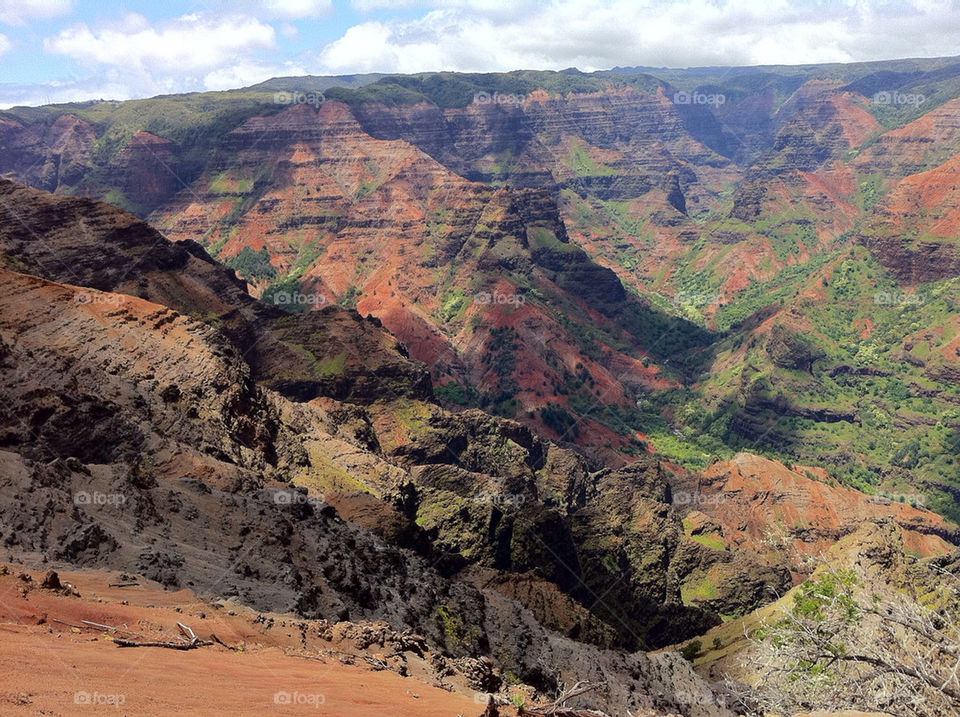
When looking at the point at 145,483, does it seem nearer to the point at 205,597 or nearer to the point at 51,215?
the point at 205,597

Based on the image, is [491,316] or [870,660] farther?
[491,316]

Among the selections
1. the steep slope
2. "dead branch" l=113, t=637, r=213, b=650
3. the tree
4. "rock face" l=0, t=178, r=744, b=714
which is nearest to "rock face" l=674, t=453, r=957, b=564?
"rock face" l=0, t=178, r=744, b=714

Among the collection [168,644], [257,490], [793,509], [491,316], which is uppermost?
[168,644]

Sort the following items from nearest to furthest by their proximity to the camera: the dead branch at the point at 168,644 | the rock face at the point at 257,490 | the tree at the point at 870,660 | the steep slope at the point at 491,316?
the tree at the point at 870,660
the dead branch at the point at 168,644
the rock face at the point at 257,490
the steep slope at the point at 491,316

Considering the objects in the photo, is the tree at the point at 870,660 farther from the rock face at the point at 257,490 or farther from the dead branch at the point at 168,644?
the dead branch at the point at 168,644

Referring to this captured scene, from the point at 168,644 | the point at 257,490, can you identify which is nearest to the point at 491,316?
the point at 257,490

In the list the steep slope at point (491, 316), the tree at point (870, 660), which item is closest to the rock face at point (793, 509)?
the steep slope at point (491, 316)

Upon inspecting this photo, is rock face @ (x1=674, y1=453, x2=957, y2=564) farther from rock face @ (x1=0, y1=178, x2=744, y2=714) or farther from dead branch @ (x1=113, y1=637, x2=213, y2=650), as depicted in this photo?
dead branch @ (x1=113, y1=637, x2=213, y2=650)

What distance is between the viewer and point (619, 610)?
69.8 m

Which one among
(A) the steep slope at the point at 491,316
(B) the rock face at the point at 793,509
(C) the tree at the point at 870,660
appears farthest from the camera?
(A) the steep slope at the point at 491,316

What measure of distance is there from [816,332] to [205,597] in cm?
18120

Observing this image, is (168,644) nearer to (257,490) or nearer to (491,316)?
(257,490)

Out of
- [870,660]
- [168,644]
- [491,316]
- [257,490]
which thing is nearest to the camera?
[870,660]

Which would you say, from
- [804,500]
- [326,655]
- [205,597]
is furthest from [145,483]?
[804,500]
